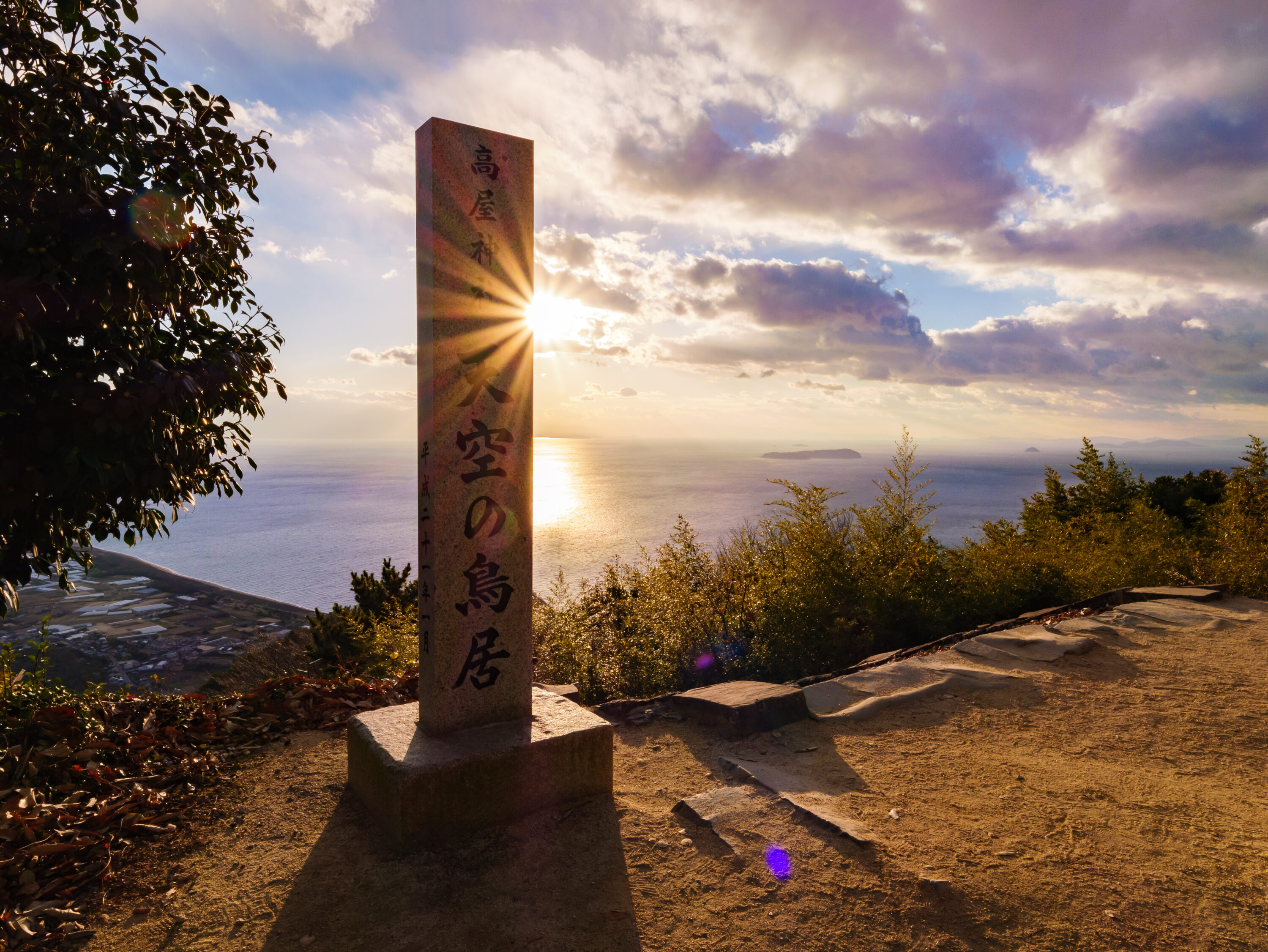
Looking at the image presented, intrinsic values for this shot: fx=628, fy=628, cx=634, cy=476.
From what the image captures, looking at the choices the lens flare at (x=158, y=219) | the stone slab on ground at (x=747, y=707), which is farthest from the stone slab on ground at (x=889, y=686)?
the lens flare at (x=158, y=219)

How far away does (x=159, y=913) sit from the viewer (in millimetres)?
2600

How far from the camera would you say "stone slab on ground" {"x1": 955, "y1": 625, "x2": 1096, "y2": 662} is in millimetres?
5562

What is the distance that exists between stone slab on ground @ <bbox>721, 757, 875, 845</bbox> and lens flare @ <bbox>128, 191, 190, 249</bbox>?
407 cm

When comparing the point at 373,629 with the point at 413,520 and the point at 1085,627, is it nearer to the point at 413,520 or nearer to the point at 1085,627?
the point at 1085,627

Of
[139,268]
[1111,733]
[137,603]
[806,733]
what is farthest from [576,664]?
[137,603]

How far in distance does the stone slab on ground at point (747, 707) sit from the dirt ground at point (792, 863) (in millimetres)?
168

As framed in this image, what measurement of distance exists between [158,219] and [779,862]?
4.16 m

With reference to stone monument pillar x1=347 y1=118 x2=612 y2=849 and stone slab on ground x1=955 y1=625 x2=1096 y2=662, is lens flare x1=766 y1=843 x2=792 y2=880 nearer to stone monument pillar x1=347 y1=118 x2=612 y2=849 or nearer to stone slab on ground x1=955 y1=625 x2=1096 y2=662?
stone monument pillar x1=347 y1=118 x2=612 y2=849

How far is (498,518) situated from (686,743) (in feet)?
6.71

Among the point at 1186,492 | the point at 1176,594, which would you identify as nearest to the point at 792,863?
the point at 1176,594

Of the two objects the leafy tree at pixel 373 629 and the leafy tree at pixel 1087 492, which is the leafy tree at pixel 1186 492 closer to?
the leafy tree at pixel 1087 492

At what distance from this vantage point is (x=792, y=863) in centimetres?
275

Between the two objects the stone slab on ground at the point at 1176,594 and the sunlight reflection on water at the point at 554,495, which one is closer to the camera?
the stone slab on ground at the point at 1176,594

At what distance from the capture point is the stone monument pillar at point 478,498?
335cm
